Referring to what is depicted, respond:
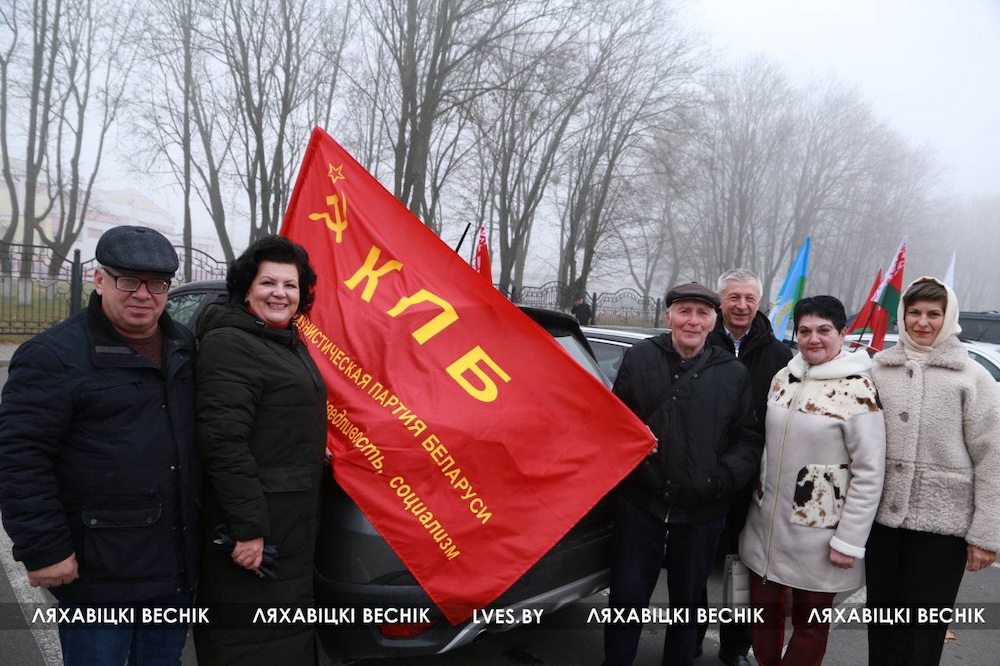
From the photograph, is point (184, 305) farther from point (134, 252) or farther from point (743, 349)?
point (743, 349)

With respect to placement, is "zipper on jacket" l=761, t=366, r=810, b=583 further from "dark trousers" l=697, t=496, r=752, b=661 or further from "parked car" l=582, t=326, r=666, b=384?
"parked car" l=582, t=326, r=666, b=384

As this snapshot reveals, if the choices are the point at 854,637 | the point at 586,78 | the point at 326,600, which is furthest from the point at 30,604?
the point at 586,78

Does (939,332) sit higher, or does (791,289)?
(791,289)

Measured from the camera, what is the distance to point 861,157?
3741cm

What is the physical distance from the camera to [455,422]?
2.47 metres

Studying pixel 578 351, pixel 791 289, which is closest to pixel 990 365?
pixel 791 289

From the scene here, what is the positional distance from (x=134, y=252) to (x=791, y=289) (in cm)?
643

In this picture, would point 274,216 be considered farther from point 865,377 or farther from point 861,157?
point 861,157

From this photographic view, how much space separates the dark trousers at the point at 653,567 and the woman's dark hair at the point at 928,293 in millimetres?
1354

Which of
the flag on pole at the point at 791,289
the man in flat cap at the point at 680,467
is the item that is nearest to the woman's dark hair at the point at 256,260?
the man in flat cap at the point at 680,467

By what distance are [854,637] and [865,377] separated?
1.98 metres

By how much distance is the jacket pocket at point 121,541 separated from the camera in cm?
194

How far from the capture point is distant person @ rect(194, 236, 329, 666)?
207 centimetres

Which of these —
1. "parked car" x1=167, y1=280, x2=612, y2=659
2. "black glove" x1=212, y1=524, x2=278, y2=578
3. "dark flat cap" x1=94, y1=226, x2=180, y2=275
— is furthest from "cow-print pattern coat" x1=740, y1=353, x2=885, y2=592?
"dark flat cap" x1=94, y1=226, x2=180, y2=275
